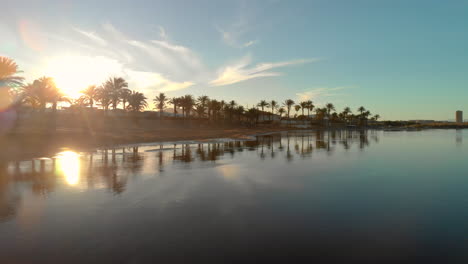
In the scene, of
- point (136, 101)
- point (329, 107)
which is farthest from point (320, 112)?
point (136, 101)

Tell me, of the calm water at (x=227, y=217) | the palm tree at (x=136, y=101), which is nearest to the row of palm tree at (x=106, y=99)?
the palm tree at (x=136, y=101)

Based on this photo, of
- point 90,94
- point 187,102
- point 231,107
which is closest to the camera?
point 90,94

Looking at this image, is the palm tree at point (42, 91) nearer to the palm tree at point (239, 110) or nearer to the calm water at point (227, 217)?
the calm water at point (227, 217)

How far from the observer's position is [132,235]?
719 cm

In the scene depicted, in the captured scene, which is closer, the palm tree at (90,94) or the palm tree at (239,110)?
the palm tree at (90,94)

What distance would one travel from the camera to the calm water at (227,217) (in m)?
6.29

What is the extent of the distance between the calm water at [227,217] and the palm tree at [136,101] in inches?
2542

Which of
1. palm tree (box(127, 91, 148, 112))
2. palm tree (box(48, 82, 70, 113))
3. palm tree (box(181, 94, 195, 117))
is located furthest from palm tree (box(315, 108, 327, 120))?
palm tree (box(48, 82, 70, 113))

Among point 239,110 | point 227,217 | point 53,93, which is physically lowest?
point 227,217

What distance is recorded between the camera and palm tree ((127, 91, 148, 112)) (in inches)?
3017

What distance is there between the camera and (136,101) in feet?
253

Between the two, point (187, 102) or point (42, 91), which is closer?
point (42, 91)

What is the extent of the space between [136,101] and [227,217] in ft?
249

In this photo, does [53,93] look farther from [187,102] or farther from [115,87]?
Answer: [187,102]
